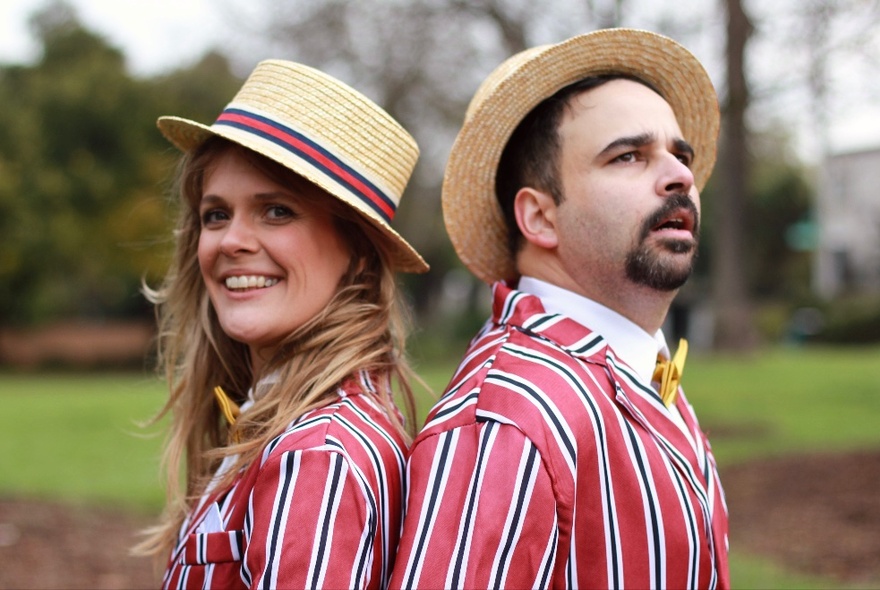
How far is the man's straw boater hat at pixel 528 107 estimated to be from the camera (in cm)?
263

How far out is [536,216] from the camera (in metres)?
2.60

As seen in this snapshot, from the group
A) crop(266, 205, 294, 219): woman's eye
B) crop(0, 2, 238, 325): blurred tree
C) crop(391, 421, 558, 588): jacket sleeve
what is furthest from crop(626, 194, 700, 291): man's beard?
crop(0, 2, 238, 325): blurred tree

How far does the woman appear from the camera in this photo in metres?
2.04

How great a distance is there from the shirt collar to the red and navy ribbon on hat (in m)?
0.52

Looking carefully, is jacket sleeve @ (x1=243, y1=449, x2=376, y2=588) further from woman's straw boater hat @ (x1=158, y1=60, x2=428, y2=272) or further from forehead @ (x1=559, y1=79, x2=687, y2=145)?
forehead @ (x1=559, y1=79, x2=687, y2=145)

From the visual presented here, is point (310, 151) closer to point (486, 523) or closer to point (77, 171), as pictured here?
point (486, 523)

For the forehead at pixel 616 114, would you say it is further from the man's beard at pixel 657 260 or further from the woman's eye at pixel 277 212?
the woman's eye at pixel 277 212

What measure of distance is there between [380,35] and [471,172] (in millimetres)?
10324

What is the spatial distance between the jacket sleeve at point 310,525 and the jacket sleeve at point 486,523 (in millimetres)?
99

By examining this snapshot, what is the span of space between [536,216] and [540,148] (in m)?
0.19

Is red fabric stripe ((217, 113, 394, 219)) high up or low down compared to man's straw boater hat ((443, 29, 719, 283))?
down

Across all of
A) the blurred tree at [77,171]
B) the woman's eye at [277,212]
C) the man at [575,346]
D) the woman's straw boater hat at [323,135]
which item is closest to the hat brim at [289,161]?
the woman's straw boater hat at [323,135]

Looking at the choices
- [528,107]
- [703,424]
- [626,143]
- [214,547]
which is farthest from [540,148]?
[703,424]

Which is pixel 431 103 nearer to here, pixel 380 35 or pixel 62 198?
pixel 380 35
